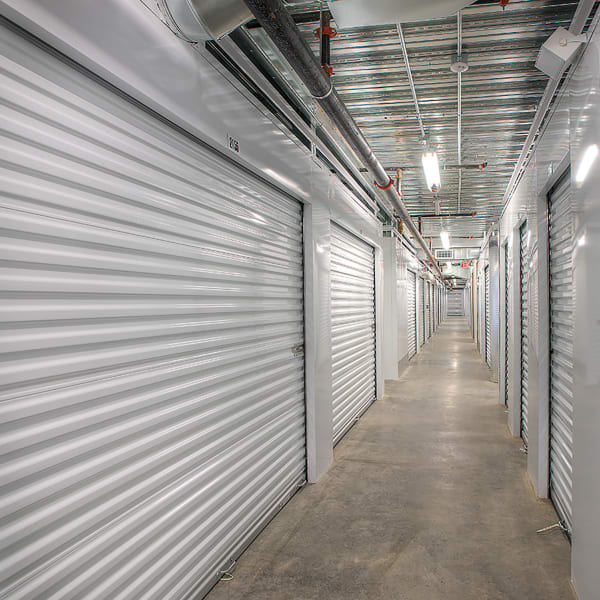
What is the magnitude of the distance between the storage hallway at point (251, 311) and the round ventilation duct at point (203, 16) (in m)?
0.01

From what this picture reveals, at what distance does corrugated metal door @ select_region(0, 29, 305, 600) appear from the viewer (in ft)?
5.02

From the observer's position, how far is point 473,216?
11.7 metres

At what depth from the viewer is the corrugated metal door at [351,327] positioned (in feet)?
17.8

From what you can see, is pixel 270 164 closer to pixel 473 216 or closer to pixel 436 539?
pixel 436 539

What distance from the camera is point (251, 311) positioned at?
3211 mm

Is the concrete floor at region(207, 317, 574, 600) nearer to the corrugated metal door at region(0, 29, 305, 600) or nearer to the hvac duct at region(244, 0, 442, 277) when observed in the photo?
the corrugated metal door at region(0, 29, 305, 600)

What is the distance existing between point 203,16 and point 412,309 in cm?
1279

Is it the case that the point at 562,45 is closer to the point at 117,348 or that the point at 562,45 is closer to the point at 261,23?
the point at 261,23

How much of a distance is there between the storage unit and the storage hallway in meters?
7.53

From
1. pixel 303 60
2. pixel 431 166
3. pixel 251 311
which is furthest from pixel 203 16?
pixel 431 166

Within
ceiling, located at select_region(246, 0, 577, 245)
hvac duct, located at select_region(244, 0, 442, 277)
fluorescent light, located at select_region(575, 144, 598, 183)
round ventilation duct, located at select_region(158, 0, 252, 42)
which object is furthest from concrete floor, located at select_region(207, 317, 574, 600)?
ceiling, located at select_region(246, 0, 577, 245)

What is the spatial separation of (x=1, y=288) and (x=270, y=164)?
7.26 ft

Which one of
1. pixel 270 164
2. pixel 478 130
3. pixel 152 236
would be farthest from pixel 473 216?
pixel 152 236

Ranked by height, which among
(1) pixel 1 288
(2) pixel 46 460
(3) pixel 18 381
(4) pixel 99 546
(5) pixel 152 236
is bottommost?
(4) pixel 99 546
